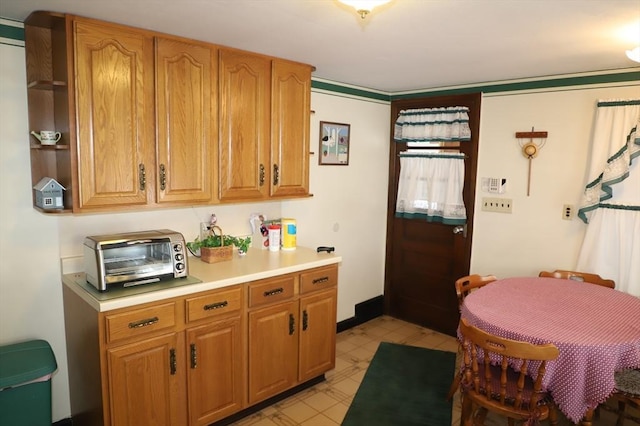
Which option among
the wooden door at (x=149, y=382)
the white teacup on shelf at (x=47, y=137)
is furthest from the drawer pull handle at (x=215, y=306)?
the white teacup on shelf at (x=47, y=137)

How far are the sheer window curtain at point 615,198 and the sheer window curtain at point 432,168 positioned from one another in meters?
1.05

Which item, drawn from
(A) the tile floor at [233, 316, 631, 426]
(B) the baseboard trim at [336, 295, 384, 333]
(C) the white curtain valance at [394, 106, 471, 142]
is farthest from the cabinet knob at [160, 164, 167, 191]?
(C) the white curtain valance at [394, 106, 471, 142]

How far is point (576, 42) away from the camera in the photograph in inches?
99.9

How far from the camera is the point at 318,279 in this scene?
3.14m

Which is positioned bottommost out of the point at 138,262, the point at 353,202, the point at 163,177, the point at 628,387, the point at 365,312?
the point at 365,312

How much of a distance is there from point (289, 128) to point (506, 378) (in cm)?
213

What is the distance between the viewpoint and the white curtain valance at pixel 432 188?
13.4ft

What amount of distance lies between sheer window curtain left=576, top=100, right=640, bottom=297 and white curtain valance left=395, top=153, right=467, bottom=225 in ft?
3.46

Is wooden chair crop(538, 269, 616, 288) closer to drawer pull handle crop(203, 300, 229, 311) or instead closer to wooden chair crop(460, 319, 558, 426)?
wooden chair crop(460, 319, 558, 426)

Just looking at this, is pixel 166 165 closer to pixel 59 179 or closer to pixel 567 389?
pixel 59 179

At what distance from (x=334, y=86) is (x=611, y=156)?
2242 mm

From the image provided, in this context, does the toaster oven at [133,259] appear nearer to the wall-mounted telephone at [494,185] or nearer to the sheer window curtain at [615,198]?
the wall-mounted telephone at [494,185]

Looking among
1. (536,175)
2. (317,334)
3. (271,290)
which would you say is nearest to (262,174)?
(271,290)

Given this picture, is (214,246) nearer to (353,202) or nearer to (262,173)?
(262,173)
